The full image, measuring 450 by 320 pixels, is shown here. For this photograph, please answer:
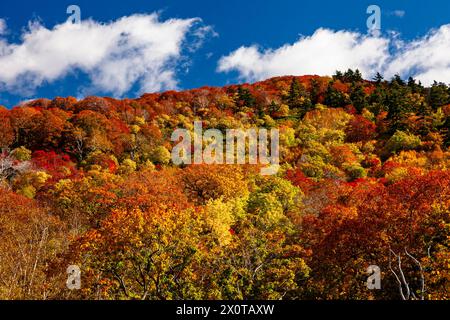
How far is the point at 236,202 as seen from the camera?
38125 mm

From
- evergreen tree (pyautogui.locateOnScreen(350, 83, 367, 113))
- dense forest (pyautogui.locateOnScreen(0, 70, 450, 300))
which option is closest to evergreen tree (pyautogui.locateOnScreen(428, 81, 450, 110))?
dense forest (pyautogui.locateOnScreen(0, 70, 450, 300))

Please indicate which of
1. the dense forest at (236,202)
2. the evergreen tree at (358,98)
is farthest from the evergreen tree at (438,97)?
the evergreen tree at (358,98)

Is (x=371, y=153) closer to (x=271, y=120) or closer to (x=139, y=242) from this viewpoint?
(x=271, y=120)

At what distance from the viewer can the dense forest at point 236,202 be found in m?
19.2

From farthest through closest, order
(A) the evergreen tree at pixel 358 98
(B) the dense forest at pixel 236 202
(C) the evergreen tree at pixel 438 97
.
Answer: (A) the evergreen tree at pixel 358 98 → (C) the evergreen tree at pixel 438 97 → (B) the dense forest at pixel 236 202

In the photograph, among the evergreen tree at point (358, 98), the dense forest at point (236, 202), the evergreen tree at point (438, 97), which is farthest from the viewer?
the evergreen tree at point (358, 98)

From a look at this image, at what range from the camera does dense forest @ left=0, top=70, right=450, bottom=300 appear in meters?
19.2

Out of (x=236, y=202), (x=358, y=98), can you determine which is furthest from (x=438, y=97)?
(x=236, y=202)

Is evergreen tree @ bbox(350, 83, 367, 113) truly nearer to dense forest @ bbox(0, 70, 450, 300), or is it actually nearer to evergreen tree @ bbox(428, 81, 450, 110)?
dense forest @ bbox(0, 70, 450, 300)

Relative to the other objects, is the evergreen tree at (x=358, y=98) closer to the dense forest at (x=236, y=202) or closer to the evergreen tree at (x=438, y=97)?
the dense forest at (x=236, y=202)

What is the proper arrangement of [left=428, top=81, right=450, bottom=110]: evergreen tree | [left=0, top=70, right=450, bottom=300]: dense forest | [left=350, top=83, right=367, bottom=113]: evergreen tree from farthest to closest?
[left=350, top=83, right=367, bottom=113]: evergreen tree
[left=428, top=81, right=450, bottom=110]: evergreen tree
[left=0, top=70, right=450, bottom=300]: dense forest

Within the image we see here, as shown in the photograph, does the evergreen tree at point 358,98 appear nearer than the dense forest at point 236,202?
No

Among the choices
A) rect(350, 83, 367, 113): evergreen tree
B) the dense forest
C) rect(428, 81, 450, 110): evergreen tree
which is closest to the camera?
the dense forest

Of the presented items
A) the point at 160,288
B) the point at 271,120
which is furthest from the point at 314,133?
the point at 160,288
